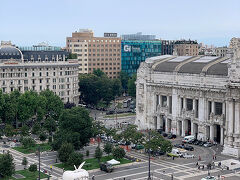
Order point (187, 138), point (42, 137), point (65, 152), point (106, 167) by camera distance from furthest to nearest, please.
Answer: point (187, 138)
point (42, 137)
point (65, 152)
point (106, 167)

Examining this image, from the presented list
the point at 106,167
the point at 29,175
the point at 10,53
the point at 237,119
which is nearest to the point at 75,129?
the point at 106,167

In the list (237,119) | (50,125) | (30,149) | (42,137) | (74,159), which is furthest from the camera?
(50,125)

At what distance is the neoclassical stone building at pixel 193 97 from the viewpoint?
127 meters

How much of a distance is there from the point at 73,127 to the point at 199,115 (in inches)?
1606

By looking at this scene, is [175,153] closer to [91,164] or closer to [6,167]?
[91,164]

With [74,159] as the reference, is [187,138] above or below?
below

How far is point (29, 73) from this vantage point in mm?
188625

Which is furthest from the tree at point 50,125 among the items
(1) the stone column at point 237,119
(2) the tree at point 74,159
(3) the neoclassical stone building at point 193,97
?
(1) the stone column at point 237,119

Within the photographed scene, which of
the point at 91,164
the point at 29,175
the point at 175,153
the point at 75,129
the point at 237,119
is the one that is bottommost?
the point at 29,175

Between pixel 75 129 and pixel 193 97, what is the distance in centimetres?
4068

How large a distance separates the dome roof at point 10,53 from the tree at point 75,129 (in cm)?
7026

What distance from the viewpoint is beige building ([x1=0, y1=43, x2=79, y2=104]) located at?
183 m

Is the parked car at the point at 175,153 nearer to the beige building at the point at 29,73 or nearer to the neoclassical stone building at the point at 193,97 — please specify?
the neoclassical stone building at the point at 193,97

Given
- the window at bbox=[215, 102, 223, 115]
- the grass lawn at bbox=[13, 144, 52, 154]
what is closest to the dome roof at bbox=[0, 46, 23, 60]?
the grass lawn at bbox=[13, 144, 52, 154]
